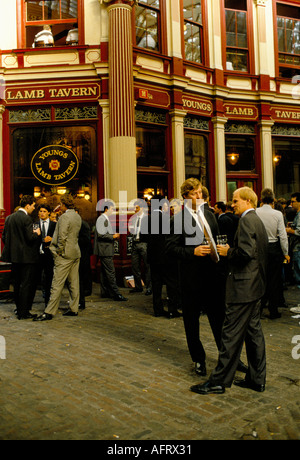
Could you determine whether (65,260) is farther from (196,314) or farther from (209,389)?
(209,389)

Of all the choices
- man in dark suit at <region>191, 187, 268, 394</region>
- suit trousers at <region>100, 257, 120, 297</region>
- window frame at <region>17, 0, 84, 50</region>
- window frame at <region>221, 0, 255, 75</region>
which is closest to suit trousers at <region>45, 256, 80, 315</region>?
suit trousers at <region>100, 257, 120, 297</region>

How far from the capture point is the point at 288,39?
15211 millimetres

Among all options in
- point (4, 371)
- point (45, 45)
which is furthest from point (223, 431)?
point (45, 45)

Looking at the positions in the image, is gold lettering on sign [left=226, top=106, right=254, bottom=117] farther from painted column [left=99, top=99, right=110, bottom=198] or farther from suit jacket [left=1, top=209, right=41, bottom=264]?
suit jacket [left=1, top=209, right=41, bottom=264]

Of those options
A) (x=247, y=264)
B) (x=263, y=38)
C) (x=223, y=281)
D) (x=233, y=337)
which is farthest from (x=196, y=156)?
(x=233, y=337)

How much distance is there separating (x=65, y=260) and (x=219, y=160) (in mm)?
7601

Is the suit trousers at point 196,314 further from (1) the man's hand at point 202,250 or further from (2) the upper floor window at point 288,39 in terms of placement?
(2) the upper floor window at point 288,39

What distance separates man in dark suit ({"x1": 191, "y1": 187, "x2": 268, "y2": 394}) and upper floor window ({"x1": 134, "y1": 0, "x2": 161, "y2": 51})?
9.15 metres

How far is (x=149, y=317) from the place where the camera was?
7387 mm

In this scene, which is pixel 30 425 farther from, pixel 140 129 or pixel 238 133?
pixel 238 133

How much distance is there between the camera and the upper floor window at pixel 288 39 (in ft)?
49.4

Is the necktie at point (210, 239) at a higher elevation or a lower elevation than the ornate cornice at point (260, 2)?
lower

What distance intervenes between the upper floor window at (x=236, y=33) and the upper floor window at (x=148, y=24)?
9.62ft

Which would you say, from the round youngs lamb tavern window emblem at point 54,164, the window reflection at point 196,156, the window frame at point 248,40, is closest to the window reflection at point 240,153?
the window reflection at point 196,156
